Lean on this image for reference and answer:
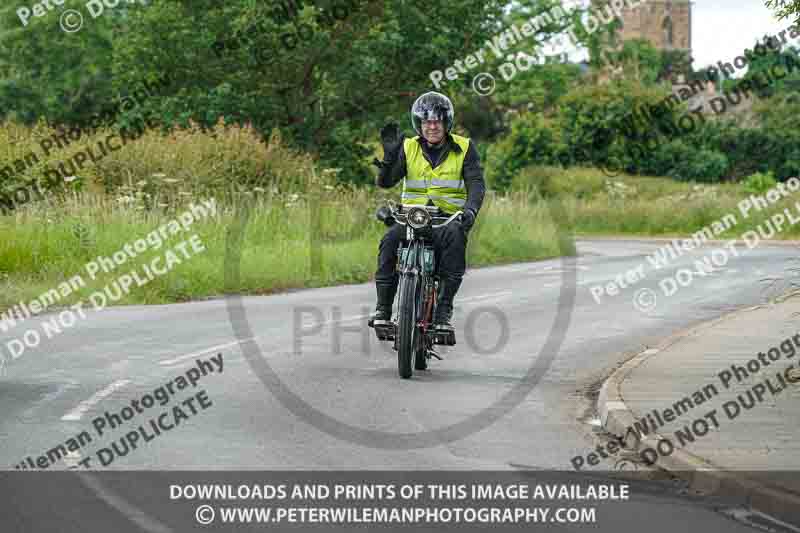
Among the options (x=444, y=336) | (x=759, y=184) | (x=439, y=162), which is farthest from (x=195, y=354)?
(x=759, y=184)

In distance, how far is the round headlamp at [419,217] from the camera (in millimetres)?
11344

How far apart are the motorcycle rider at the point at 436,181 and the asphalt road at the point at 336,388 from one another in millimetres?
845

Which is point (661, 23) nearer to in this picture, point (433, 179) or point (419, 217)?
point (433, 179)

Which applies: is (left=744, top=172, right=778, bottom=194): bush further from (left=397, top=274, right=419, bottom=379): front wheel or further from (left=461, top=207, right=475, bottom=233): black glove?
(left=397, top=274, right=419, bottom=379): front wheel

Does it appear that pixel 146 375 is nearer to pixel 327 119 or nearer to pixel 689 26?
pixel 327 119

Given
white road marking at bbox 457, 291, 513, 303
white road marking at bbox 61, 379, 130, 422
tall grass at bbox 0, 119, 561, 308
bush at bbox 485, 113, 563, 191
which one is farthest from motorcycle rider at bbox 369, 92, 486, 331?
bush at bbox 485, 113, 563, 191

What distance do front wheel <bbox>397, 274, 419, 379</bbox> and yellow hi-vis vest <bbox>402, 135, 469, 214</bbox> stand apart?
2.49 feet

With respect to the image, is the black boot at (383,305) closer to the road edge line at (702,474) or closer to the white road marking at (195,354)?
the white road marking at (195,354)

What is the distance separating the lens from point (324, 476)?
7.76m

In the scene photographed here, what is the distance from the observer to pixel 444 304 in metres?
11.7

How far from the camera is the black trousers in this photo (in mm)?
11602

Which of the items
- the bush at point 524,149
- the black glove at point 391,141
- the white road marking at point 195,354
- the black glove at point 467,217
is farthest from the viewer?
the bush at point 524,149

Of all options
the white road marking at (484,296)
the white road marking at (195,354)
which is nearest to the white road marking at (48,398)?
the white road marking at (195,354)

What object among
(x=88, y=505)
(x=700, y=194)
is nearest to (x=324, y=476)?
(x=88, y=505)
